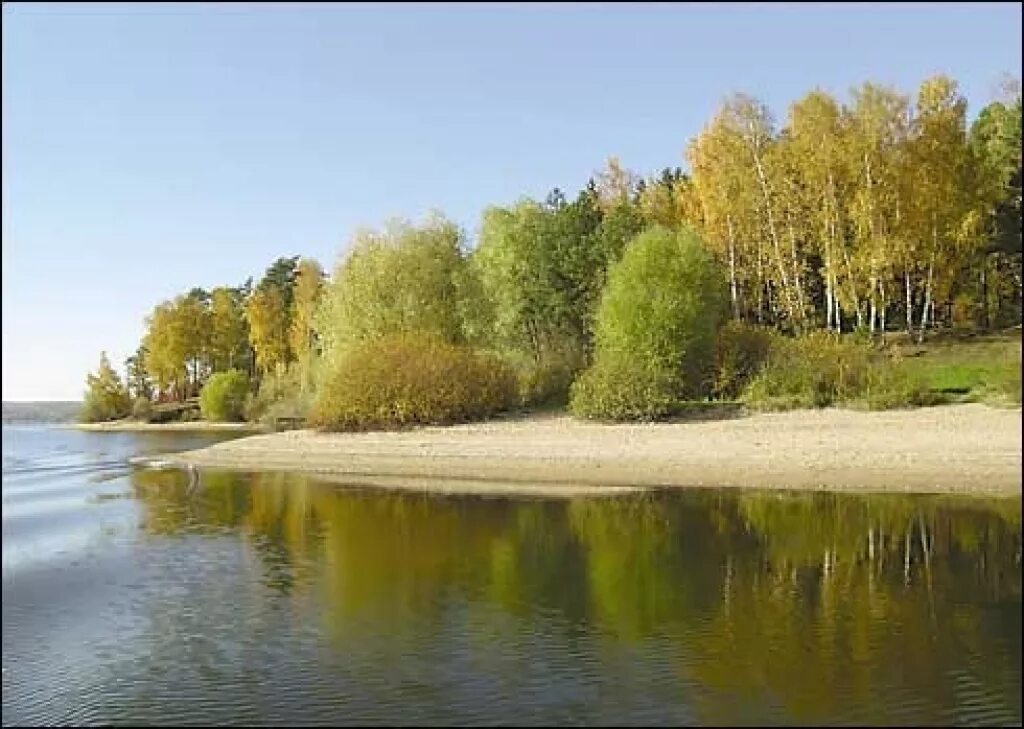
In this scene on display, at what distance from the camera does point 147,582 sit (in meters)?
18.0

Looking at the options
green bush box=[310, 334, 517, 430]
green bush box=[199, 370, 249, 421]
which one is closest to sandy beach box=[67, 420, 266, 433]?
green bush box=[199, 370, 249, 421]

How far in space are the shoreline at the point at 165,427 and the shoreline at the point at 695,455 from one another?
104 feet

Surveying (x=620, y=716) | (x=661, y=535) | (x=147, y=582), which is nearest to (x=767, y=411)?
(x=661, y=535)

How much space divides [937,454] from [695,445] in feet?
26.7

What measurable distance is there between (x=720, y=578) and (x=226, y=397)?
73821 millimetres

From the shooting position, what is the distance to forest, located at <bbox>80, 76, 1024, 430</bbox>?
4231 centimetres

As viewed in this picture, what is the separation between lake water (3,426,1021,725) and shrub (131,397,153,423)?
76033mm

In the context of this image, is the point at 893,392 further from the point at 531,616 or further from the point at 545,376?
the point at 531,616

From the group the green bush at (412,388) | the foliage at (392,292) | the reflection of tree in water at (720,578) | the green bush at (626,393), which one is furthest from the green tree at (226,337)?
the reflection of tree in water at (720,578)

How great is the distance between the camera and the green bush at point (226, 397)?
8512 cm

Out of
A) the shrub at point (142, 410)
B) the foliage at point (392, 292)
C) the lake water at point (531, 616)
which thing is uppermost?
the foliage at point (392, 292)

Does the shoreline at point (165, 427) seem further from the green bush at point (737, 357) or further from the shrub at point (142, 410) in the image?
the green bush at point (737, 357)

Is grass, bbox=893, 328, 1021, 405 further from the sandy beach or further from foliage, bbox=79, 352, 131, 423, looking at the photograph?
foliage, bbox=79, 352, 131, 423

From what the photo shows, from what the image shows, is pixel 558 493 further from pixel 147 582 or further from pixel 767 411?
pixel 147 582
